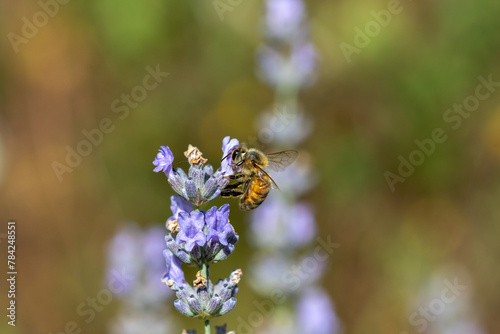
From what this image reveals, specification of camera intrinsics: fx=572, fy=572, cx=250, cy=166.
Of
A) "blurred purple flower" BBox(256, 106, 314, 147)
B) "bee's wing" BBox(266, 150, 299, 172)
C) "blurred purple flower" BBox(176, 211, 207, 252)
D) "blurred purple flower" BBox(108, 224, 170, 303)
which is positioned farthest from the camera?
"blurred purple flower" BBox(256, 106, 314, 147)

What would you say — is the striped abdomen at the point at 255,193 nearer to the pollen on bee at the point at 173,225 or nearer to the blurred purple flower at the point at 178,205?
the blurred purple flower at the point at 178,205

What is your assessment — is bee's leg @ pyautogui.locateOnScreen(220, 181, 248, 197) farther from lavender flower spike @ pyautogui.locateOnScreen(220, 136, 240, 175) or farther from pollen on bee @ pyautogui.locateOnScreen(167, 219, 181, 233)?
pollen on bee @ pyautogui.locateOnScreen(167, 219, 181, 233)

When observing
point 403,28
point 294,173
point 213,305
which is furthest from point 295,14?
point 213,305

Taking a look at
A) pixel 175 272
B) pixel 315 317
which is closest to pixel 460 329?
pixel 315 317

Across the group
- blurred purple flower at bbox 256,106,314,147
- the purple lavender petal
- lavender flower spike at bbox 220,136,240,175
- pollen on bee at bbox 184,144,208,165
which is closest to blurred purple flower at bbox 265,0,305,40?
blurred purple flower at bbox 256,106,314,147

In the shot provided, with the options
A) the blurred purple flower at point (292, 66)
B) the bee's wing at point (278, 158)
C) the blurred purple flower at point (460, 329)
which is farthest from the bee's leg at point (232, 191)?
the blurred purple flower at point (460, 329)

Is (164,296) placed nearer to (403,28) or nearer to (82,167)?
(82,167)

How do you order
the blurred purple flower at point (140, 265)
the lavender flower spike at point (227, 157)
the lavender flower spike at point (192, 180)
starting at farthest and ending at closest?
1. the blurred purple flower at point (140, 265)
2. the lavender flower spike at point (227, 157)
3. the lavender flower spike at point (192, 180)
